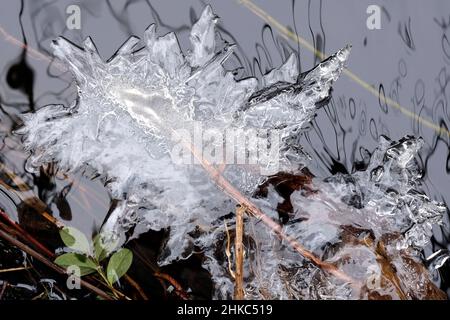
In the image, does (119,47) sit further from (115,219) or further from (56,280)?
(56,280)

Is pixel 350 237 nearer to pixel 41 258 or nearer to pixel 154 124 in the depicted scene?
pixel 154 124

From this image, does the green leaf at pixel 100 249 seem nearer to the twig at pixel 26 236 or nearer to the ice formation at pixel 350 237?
the twig at pixel 26 236

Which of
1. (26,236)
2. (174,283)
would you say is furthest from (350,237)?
(26,236)

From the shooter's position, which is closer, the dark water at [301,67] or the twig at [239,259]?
the twig at [239,259]

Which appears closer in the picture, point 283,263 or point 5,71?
point 283,263

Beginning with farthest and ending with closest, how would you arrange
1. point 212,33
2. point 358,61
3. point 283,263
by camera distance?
point 358,61 → point 212,33 → point 283,263

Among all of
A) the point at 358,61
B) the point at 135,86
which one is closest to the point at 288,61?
the point at 358,61

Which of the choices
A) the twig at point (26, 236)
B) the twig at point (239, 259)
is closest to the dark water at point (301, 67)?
the twig at point (26, 236)
